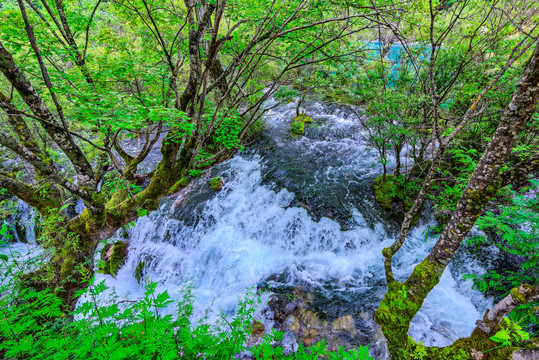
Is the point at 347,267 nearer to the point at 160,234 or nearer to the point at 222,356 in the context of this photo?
the point at 222,356

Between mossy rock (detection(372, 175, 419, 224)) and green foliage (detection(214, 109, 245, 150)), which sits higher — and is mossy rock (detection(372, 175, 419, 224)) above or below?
below

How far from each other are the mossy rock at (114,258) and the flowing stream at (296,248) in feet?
0.60

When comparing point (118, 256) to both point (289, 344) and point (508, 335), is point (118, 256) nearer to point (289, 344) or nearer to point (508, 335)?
point (289, 344)

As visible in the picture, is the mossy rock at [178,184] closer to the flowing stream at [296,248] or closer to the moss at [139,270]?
the flowing stream at [296,248]

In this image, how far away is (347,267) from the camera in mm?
6219

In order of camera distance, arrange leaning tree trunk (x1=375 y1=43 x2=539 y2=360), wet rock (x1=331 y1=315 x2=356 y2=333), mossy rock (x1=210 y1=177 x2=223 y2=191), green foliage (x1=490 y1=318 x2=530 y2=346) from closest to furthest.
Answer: green foliage (x1=490 y1=318 x2=530 y2=346), leaning tree trunk (x1=375 y1=43 x2=539 y2=360), wet rock (x1=331 y1=315 x2=356 y2=333), mossy rock (x1=210 y1=177 x2=223 y2=191)

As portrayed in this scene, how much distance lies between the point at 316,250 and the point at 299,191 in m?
2.35

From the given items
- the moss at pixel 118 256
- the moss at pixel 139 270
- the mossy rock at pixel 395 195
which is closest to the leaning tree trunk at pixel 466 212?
the mossy rock at pixel 395 195

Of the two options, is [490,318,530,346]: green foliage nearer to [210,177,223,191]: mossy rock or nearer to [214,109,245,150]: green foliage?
[214,109,245,150]: green foliage

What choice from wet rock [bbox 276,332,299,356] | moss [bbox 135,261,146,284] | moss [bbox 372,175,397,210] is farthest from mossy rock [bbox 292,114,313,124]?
wet rock [bbox 276,332,299,356]

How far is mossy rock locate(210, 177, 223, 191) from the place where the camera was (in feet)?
29.3

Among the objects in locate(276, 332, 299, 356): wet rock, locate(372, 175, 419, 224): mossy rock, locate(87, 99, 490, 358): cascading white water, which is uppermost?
locate(372, 175, 419, 224): mossy rock

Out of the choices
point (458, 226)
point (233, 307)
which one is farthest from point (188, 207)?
point (458, 226)

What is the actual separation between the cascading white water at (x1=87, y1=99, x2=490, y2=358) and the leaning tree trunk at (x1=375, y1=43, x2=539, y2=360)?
2120 millimetres
